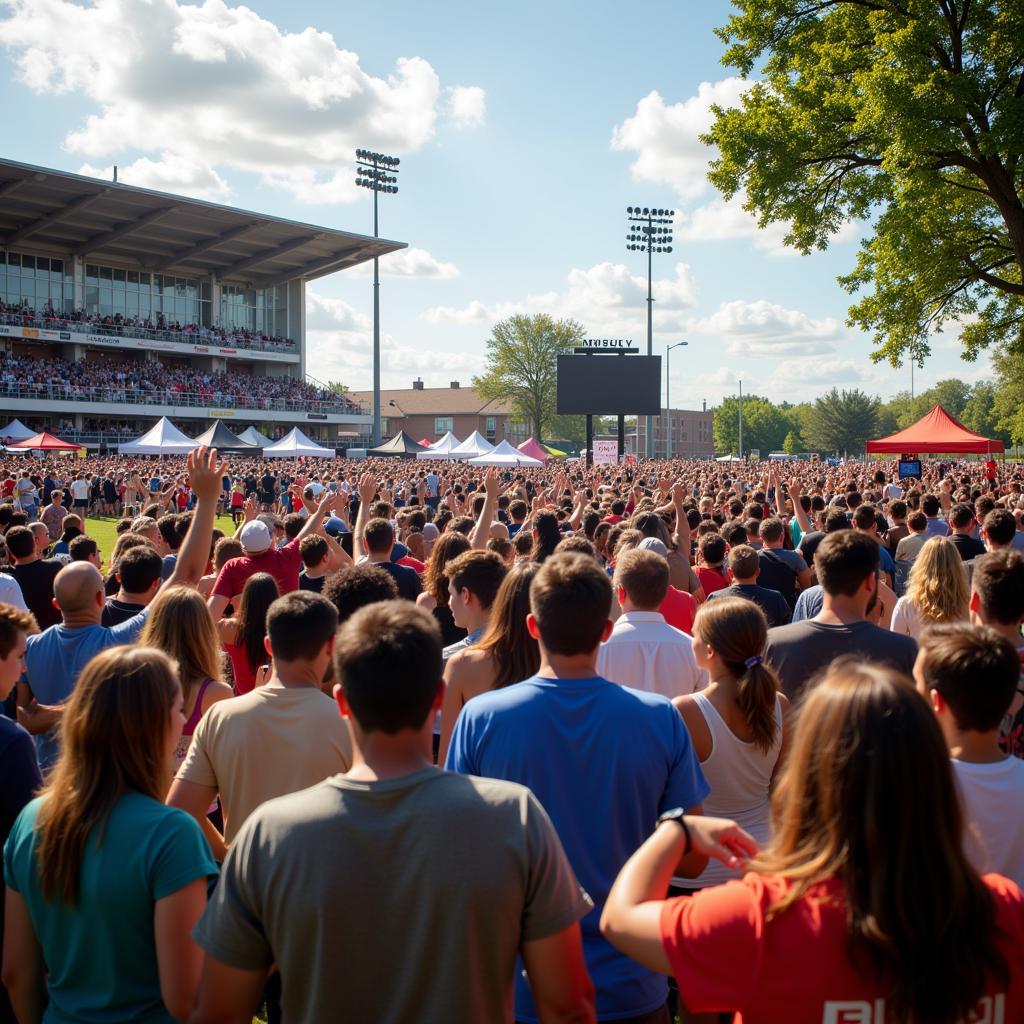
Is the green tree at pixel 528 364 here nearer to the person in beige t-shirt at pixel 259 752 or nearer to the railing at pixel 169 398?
the railing at pixel 169 398

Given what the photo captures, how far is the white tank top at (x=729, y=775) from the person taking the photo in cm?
359

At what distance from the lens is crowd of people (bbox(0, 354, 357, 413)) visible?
55.1 metres

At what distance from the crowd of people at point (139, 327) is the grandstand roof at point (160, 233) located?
4173 millimetres

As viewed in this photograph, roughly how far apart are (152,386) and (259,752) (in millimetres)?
62723

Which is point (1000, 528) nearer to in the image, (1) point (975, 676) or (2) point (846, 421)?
(1) point (975, 676)

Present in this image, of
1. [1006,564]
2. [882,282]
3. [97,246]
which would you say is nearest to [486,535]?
[1006,564]

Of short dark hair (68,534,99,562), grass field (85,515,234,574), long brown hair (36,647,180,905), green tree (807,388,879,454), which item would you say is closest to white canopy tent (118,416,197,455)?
grass field (85,515,234,574)

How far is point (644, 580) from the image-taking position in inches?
175

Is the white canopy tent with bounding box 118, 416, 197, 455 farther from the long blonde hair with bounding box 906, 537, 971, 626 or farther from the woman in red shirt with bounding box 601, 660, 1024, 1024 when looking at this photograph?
the woman in red shirt with bounding box 601, 660, 1024, 1024

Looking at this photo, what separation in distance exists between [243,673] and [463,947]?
3692 mm

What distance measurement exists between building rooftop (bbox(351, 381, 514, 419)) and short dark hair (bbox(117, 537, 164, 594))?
96.6 m

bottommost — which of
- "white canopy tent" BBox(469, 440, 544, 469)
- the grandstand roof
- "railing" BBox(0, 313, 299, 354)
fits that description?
"white canopy tent" BBox(469, 440, 544, 469)

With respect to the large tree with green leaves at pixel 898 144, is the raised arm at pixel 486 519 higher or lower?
lower

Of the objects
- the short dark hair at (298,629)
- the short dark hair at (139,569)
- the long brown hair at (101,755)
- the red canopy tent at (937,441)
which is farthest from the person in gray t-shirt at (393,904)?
the red canopy tent at (937,441)
